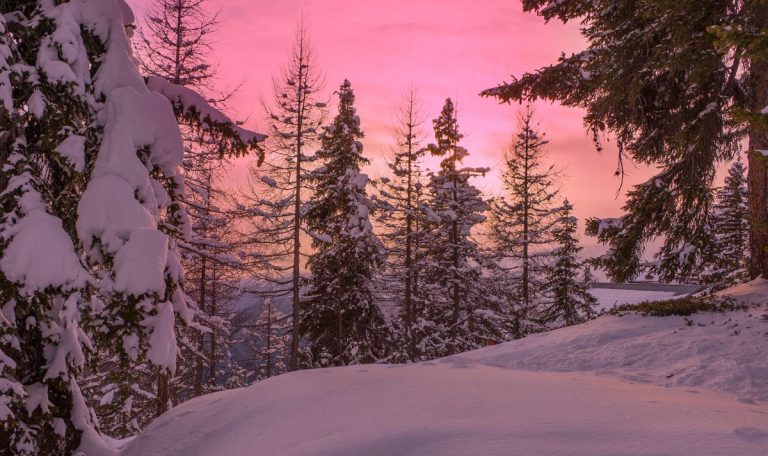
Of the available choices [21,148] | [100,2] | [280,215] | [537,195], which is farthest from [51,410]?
[537,195]

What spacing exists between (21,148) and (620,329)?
9471 mm

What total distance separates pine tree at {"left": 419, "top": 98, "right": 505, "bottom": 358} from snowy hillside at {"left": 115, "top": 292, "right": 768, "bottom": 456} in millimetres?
15143

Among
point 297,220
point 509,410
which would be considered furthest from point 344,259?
point 509,410

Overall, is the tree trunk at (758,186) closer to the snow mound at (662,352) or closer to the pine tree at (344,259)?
the snow mound at (662,352)

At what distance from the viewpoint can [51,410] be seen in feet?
15.6

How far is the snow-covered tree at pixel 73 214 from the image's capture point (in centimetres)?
423

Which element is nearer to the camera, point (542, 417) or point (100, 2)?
point (542, 417)

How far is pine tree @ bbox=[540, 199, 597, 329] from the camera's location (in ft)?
86.3

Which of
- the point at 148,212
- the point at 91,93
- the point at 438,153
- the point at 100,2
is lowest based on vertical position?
the point at 148,212

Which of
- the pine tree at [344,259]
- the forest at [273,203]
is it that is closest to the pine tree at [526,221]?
the forest at [273,203]

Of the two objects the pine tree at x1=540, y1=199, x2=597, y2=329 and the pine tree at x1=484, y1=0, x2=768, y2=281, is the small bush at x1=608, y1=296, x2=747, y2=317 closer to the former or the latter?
the pine tree at x1=484, y1=0, x2=768, y2=281

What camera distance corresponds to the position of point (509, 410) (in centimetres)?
358

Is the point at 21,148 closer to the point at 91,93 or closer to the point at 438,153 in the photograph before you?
the point at 91,93

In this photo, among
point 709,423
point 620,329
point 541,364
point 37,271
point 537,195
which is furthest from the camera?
point 537,195
